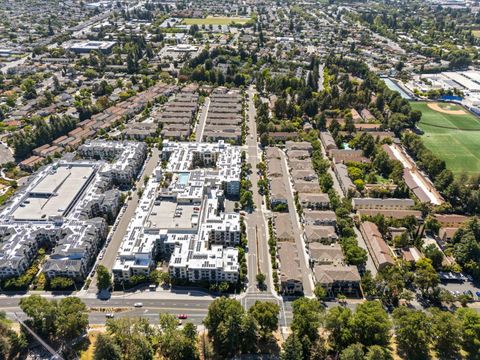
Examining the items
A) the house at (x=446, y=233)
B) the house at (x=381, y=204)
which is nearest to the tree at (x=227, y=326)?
the house at (x=381, y=204)

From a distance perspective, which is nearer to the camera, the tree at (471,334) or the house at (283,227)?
the tree at (471,334)

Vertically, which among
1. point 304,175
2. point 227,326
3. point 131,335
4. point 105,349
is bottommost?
point 304,175

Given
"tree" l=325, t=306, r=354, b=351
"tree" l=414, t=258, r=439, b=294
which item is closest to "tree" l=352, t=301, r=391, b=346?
A: "tree" l=325, t=306, r=354, b=351

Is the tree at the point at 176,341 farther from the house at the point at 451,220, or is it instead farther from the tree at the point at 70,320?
the house at the point at 451,220

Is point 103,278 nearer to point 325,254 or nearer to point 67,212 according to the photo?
point 67,212

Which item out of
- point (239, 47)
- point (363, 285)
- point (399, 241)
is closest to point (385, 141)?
point (399, 241)

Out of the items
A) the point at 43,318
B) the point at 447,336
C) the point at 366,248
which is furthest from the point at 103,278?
the point at 447,336

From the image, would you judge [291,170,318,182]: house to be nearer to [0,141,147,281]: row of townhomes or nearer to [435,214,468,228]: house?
[435,214,468,228]: house
